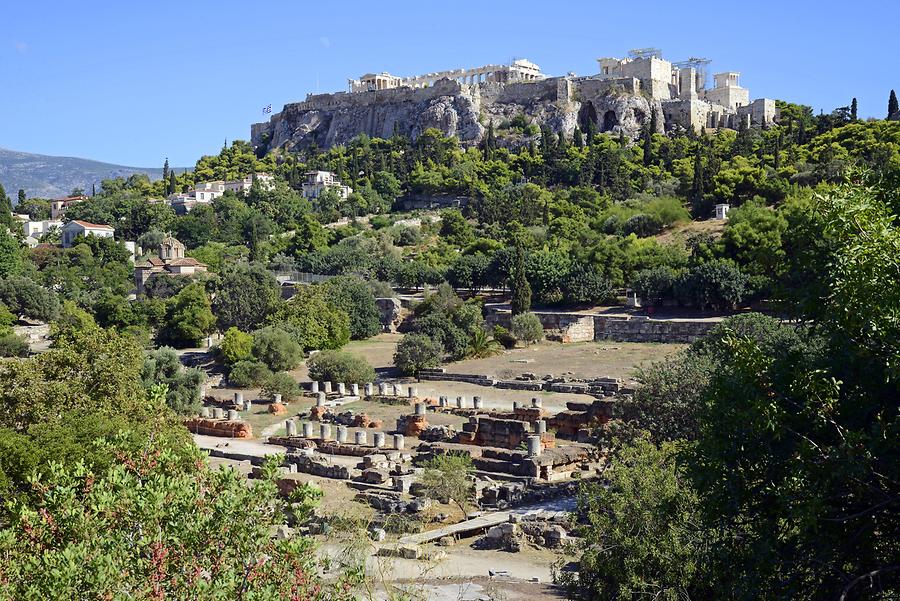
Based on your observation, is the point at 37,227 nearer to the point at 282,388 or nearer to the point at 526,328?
the point at 526,328

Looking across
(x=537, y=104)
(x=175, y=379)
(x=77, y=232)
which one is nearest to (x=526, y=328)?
(x=175, y=379)

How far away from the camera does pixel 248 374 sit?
3984 centimetres

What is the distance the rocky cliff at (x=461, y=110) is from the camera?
314 feet

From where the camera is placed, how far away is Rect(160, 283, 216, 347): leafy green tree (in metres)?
48.8

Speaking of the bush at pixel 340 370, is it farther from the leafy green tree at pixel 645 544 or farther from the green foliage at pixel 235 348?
the leafy green tree at pixel 645 544

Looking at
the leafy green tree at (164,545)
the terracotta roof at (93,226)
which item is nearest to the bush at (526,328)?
the leafy green tree at (164,545)

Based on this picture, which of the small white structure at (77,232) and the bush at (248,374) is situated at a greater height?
the small white structure at (77,232)

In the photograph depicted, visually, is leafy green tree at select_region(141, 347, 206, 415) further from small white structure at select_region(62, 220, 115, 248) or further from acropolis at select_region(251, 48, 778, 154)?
acropolis at select_region(251, 48, 778, 154)

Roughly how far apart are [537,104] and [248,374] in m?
66.7

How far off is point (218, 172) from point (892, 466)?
335ft

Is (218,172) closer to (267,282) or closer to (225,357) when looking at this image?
(267,282)

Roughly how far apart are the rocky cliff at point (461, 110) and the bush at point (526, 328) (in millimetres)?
48762

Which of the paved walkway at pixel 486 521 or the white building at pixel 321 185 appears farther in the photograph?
the white building at pixel 321 185

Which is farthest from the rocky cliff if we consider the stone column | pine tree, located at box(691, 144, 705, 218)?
the stone column
